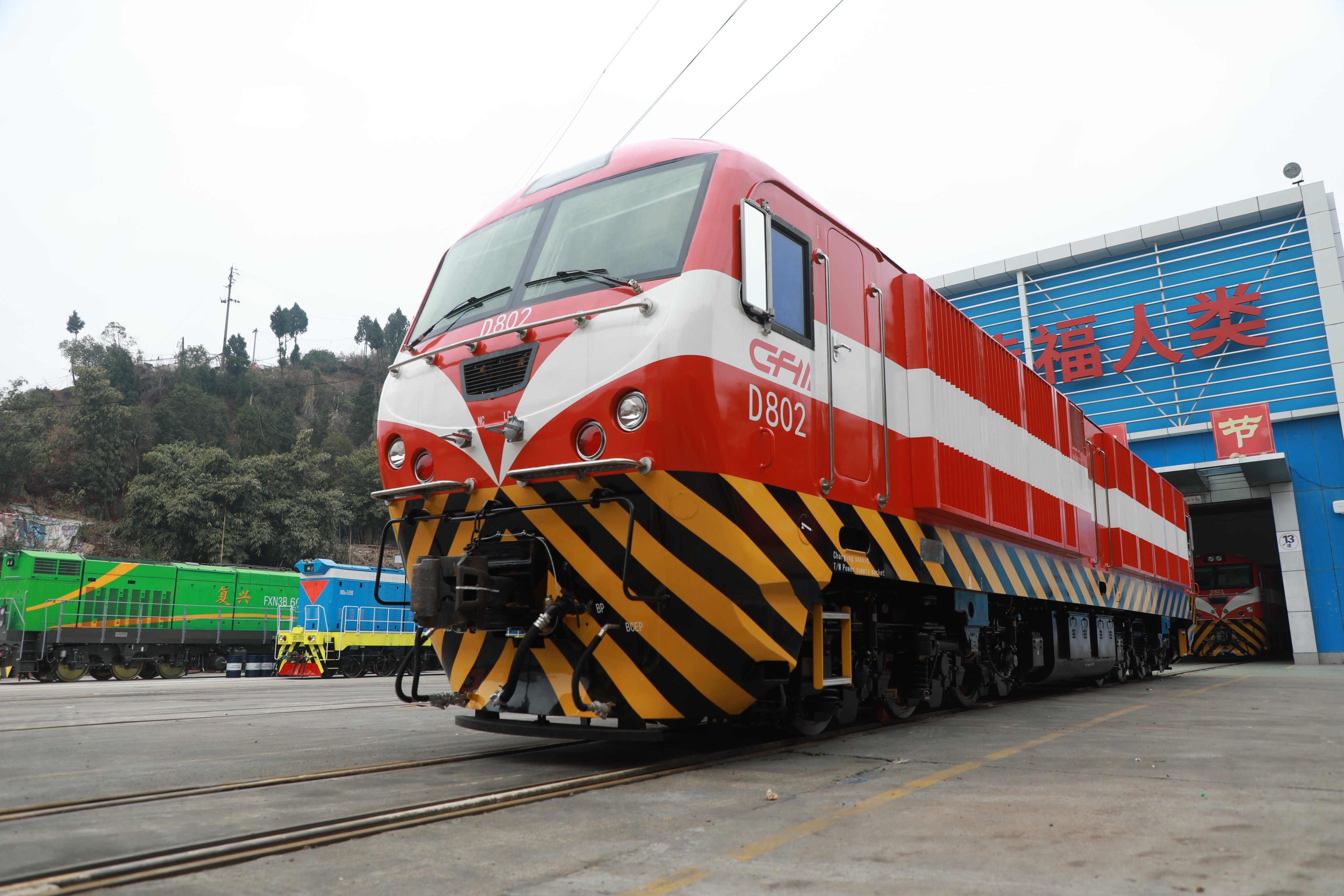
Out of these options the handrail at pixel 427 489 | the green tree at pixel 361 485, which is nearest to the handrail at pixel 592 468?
the handrail at pixel 427 489

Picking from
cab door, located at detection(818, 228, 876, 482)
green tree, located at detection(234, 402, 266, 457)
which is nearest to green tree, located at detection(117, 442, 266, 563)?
green tree, located at detection(234, 402, 266, 457)

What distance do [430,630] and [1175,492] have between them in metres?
16.4

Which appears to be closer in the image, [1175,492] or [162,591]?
[1175,492]

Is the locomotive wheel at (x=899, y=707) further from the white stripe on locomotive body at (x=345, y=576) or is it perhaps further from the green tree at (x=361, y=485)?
the green tree at (x=361, y=485)

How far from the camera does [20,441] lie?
165 feet

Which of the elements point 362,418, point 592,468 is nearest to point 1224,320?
point 592,468

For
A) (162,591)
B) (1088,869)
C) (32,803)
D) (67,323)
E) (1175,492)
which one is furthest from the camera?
(67,323)

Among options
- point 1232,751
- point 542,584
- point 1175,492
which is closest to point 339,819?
point 542,584

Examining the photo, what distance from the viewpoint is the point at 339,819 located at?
3.60m

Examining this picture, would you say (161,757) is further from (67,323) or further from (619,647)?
(67,323)

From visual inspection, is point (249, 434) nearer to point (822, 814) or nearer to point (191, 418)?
point (191, 418)

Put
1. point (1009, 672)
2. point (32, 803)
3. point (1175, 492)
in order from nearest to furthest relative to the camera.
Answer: point (32, 803) < point (1009, 672) < point (1175, 492)

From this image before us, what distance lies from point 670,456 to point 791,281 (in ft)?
5.48

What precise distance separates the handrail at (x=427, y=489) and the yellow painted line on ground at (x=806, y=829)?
8.83ft
